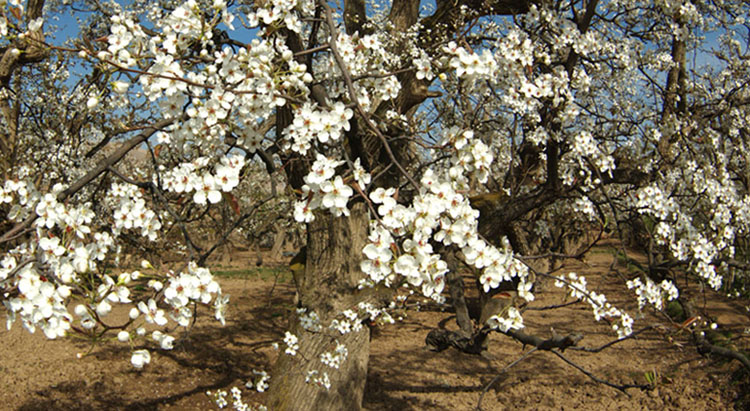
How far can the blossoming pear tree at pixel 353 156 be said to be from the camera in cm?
171

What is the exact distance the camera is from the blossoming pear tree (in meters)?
1.71

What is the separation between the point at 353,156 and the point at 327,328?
1626 mm

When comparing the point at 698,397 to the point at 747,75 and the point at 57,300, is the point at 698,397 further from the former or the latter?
the point at 57,300

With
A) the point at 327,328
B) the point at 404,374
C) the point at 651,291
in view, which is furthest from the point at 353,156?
the point at 404,374

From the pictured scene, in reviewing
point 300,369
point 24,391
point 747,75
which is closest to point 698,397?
point 747,75

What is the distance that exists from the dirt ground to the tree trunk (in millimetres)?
946

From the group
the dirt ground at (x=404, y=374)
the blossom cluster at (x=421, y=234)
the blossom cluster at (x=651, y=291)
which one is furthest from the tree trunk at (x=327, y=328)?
the blossom cluster at (x=421, y=234)

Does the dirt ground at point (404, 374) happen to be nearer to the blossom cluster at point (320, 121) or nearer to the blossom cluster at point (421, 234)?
the blossom cluster at point (421, 234)

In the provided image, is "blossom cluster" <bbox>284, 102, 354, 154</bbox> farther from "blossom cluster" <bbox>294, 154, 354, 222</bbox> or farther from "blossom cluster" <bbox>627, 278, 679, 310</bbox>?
"blossom cluster" <bbox>627, 278, 679, 310</bbox>

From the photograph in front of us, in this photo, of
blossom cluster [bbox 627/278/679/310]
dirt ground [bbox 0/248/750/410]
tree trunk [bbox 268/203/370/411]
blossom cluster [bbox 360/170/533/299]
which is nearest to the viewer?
blossom cluster [bbox 360/170/533/299]

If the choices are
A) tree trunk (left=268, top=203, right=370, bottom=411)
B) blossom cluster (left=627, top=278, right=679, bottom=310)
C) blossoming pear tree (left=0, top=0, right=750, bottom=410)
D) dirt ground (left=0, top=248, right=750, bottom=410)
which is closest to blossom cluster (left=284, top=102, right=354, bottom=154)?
blossoming pear tree (left=0, top=0, right=750, bottom=410)

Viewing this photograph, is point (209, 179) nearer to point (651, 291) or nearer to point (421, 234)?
point (421, 234)

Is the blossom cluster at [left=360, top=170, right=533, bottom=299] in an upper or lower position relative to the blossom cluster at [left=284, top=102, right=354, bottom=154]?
lower

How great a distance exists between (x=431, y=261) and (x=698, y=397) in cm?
618
